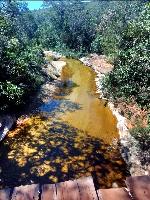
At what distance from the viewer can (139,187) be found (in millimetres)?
2195

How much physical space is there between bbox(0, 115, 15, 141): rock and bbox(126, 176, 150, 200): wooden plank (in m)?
11.2

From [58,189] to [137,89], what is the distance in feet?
43.8

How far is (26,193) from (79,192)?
402 mm

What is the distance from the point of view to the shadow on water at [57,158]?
10.0 metres

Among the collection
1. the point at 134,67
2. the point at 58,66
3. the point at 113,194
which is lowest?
the point at 113,194

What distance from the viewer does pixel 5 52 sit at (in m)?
16.6

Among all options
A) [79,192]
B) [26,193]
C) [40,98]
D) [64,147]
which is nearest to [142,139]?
[64,147]

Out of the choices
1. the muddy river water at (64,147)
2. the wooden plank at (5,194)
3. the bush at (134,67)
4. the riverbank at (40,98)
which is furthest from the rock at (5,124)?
the wooden plank at (5,194)

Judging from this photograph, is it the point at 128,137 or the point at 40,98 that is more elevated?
the point at 40,98

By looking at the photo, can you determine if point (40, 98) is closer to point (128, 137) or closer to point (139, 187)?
point (128, 137)

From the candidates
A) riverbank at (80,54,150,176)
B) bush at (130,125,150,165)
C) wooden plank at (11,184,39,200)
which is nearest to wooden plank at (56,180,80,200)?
wooden plank at (11,184,39,200)

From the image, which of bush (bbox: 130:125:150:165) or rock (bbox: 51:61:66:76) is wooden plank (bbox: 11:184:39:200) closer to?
bush (bbox: 130:125:150:165)

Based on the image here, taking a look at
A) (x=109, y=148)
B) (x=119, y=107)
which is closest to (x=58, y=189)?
(x=109, y=148)

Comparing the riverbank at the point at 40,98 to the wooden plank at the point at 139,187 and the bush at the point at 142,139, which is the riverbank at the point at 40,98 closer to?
the bush at the point at 142,139
